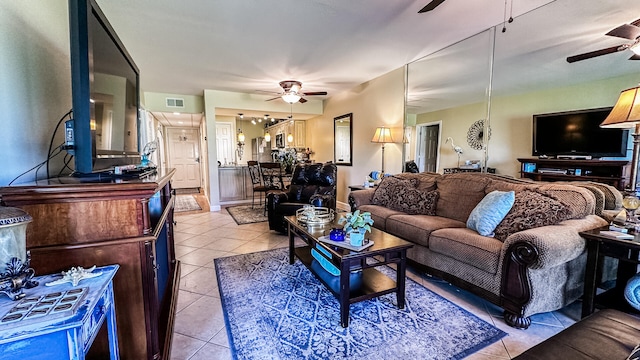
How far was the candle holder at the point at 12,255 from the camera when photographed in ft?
2.64

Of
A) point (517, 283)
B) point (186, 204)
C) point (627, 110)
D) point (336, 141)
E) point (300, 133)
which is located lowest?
point (186, 204)

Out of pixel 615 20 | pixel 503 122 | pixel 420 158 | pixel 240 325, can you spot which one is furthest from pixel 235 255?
pixel 615 20

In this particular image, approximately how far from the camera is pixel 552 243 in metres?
1.68

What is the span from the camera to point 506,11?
2541 mm

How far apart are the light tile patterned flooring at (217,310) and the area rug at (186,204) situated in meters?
2.32

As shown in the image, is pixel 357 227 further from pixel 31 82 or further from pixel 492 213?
pixel 31 82

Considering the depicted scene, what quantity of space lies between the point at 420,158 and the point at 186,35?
3339mm

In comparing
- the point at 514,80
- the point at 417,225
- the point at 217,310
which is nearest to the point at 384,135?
the point at 514,80

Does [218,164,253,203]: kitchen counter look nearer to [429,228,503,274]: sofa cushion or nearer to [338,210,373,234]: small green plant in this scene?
[338,210,373,234]: small green plant

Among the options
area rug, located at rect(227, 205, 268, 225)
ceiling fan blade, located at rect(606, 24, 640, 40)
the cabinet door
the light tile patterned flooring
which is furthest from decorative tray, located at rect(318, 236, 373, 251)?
the cabinet door

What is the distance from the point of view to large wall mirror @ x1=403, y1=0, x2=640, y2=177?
7.52ft

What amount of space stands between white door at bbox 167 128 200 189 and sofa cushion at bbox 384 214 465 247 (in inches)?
322

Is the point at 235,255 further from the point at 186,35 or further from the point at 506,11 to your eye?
the point at 506,11

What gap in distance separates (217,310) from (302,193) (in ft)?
7.68
